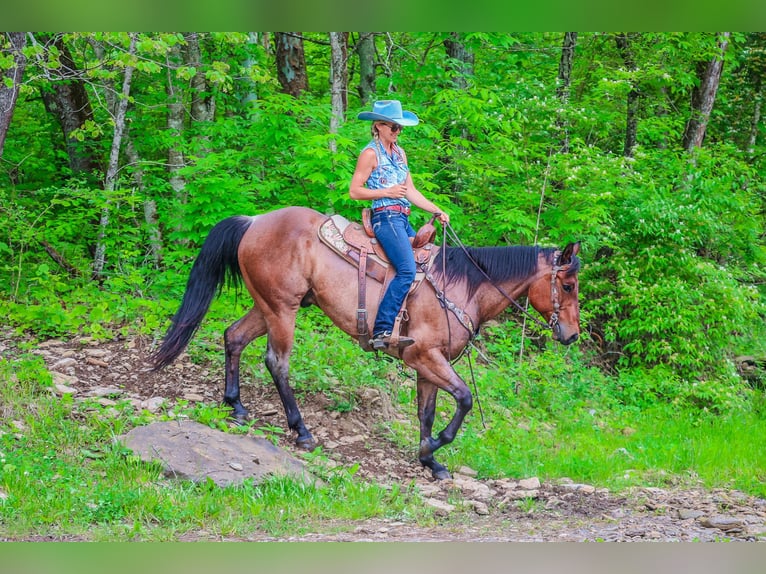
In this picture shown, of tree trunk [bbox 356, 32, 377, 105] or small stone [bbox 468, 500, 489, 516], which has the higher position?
tree trunk [bbox 356, 32, 377, 105]

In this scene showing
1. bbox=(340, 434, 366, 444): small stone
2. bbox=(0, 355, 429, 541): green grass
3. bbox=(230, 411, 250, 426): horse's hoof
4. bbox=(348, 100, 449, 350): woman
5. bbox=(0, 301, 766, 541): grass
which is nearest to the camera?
bbox=(0, 355, 429, 541): green grass

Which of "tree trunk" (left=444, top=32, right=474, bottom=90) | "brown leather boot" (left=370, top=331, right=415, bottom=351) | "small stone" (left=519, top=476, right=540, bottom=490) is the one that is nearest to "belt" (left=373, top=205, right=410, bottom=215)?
"brown leather boot" (left=370, top=331, right=415, bottom=351)

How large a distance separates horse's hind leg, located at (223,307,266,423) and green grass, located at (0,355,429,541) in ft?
1.78

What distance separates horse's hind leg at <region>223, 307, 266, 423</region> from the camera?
7.04m

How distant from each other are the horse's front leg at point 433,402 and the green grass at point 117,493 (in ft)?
2.04

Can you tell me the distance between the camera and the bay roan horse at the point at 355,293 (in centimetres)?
648

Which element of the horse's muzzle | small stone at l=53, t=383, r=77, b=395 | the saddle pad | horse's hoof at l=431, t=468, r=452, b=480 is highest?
the saddle pad

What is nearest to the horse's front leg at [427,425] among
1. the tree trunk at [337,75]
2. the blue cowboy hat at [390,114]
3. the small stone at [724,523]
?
the small stone at [724,523]

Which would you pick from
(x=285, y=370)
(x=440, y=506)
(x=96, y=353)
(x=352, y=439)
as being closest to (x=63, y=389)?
(x=96, y=353)

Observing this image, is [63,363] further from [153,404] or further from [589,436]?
[589,436]

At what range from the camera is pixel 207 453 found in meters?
5.80

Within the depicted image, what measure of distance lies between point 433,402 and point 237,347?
2025mm

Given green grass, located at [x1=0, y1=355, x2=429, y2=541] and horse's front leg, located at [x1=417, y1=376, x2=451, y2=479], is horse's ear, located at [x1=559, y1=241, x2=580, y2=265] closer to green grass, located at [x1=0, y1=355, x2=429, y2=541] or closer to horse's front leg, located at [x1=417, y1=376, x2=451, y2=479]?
horse's front leg, located at [x1=417, y1=376, x2=451, y2=479]
